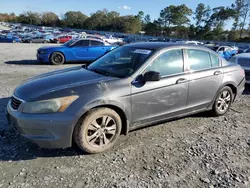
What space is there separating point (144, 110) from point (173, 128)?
95 centimetres

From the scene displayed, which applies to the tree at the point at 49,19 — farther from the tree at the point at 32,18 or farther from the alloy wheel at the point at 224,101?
the alloy wheel at the point at 224,101

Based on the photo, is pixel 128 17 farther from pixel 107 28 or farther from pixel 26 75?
pixel 26 75

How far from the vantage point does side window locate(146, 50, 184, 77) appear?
12.0 ft

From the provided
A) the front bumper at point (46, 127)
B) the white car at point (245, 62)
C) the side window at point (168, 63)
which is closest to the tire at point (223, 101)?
the side window at point (168, 63)

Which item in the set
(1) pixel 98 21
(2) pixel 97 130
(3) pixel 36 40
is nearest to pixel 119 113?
(2) pixel 97 130

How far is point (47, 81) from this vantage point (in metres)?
3.44

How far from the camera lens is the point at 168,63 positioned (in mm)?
3801

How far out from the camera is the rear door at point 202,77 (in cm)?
404

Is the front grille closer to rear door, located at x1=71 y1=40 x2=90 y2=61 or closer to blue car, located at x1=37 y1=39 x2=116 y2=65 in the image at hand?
blue car, located at x1=37 y1=39 x2=116 y2=65

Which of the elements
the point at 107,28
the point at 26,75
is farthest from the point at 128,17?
the point at 26,75

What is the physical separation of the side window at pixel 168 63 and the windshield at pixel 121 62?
0.58 ft

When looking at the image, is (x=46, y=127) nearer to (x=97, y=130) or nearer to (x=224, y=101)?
(x=97, y=130)

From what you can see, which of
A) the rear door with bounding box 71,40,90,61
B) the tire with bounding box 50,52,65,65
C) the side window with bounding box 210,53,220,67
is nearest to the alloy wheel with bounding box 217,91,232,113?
the side window with bounding box 210,53,220,67

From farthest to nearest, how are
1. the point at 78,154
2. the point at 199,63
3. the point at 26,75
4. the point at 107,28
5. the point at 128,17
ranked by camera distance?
→ 1. the point at 107,28
2. the point at 128,17
3. the point at 26,75
4. the point at 199,63
5. the point at 78,154
